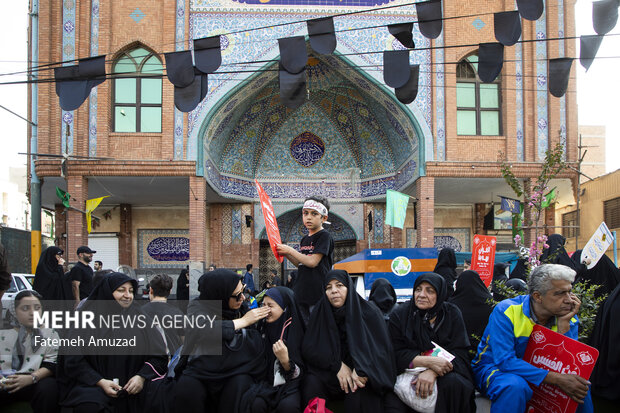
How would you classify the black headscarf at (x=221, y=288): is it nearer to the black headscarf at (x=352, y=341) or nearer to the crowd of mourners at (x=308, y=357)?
the crowd of mourners at (x=308, y=357)

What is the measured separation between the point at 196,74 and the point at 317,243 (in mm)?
4314

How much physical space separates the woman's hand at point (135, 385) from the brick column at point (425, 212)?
1082 centimetres

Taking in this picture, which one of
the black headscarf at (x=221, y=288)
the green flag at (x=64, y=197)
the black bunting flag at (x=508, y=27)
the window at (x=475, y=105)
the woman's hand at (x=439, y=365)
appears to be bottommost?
the woman's hand at (x=439, y=365)

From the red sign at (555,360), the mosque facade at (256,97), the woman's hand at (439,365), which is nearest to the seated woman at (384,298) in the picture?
the woman's hand at (439,365)

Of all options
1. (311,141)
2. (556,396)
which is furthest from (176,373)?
(311,141)

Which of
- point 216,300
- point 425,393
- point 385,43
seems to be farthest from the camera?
point 385,43

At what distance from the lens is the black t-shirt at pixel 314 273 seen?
3.98 meters

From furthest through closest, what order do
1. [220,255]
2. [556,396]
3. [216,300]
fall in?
[220,255] < [216,300] < [556,396]

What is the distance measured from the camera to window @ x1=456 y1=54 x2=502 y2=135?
1427 centimetres

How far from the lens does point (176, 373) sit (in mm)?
3688

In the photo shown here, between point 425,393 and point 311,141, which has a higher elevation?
point 311,141

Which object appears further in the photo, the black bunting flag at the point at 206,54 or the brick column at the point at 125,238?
the brick column at the point at 125,238

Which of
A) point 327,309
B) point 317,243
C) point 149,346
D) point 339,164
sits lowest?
point 149,346

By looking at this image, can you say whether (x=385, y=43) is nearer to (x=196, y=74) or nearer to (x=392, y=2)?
(x=392, y=2)
